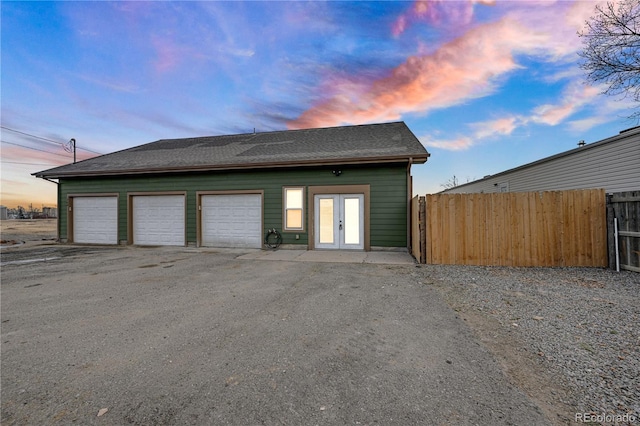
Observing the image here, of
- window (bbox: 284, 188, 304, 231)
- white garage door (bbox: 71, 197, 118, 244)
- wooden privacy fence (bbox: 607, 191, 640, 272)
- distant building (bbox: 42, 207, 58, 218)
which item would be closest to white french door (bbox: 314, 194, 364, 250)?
window (bbox: 284, 188, 304, 231)

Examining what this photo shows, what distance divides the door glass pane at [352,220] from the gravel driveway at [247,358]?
14.2 feet

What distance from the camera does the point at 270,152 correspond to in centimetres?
1056

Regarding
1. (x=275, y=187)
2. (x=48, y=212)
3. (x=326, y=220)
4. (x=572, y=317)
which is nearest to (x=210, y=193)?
(x=275, y=187)

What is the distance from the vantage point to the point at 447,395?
1.82 metres

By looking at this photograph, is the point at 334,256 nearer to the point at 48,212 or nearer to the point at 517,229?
the point at 517,229

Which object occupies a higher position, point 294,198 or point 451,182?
point 451,182

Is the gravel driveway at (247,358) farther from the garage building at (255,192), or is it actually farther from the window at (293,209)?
the window at (293,209)

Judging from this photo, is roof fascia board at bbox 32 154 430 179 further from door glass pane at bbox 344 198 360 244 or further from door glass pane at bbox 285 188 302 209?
door glass pane at bbox 344 198 360 244

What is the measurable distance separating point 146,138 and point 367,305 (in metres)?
19.4

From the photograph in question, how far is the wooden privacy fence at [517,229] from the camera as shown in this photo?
19.9 feet

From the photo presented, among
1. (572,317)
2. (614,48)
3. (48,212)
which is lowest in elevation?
(572,317)

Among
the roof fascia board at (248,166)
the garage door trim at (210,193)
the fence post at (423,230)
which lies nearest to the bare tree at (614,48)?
the roof fascia board at (248,166)

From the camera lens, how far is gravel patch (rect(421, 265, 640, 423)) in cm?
189

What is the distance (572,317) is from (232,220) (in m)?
9.83
